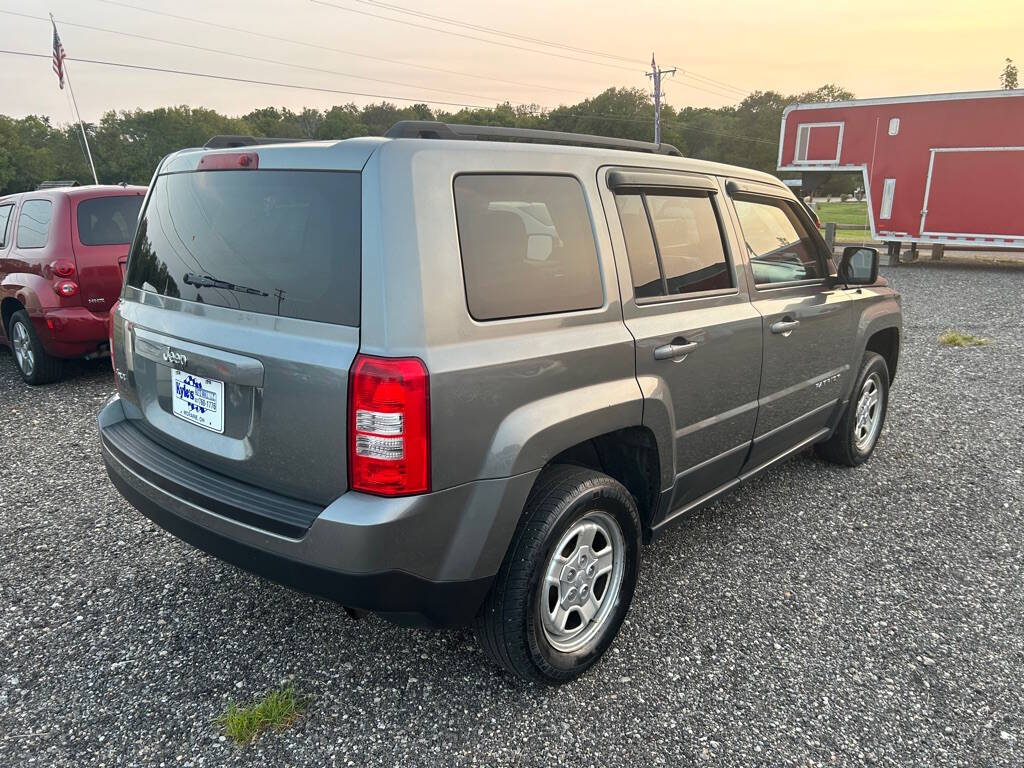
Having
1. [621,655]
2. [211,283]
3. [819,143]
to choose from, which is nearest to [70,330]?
[211,283]

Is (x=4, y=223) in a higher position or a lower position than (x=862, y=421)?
higher

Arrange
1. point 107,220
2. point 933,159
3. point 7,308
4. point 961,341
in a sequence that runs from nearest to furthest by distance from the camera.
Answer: point 107,220 → point 7,308 → point 961,341 → point 933,159

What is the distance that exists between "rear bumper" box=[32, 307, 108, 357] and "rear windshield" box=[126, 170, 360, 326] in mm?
3951

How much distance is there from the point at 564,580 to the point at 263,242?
1.54 metres

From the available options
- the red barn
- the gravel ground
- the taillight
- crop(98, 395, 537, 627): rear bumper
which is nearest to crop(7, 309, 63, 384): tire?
the gravel ground

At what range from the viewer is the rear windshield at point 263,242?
199cm

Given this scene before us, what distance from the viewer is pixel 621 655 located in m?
2.68

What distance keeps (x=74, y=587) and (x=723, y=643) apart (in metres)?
2.86

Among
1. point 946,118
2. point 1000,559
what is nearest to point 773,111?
point 946,118

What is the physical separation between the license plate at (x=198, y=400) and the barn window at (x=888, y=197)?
18.5m

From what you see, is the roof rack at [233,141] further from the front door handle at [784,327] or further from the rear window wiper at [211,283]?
the front door handle at [784,327]

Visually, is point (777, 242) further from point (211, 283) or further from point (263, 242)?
point (211, 283)

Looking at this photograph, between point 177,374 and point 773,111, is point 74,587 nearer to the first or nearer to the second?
point 177,374

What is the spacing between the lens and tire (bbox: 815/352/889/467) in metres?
4.32
